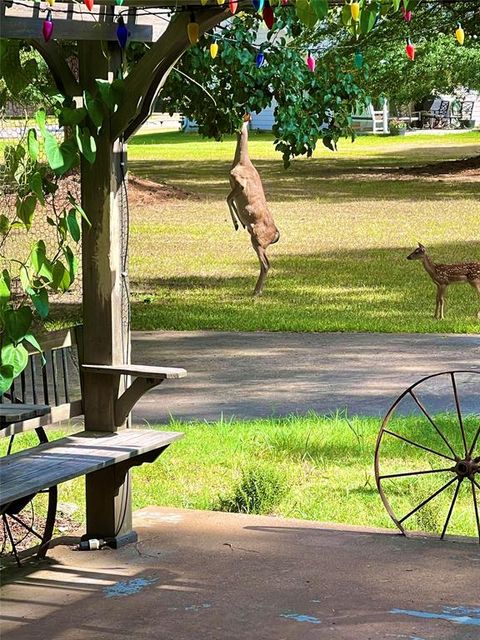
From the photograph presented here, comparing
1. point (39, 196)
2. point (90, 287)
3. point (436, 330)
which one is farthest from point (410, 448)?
point (436, 330)

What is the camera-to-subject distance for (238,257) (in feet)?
61.4

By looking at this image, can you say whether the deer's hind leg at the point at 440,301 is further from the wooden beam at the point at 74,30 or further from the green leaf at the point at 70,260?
the green leaf at the point at 70,260

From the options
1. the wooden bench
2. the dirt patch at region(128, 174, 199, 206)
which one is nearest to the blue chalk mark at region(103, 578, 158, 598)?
the wooden bench

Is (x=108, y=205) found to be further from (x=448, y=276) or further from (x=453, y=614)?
(x=448, y=276)

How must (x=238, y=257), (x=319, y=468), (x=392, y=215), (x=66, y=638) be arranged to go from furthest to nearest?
(x=392, y=215) < (x=238, y=257) < (x=319, y=468) < (x=66, y=638)

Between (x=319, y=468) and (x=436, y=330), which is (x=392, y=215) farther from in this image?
(x=319, y=468)

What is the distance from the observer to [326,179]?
32.1 m

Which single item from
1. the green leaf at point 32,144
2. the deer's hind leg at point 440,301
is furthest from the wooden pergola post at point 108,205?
the deer's hind leg at point 440,301

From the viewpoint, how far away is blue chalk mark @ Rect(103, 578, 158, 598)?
5.22 metres

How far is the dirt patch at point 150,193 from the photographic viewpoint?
2672 cm

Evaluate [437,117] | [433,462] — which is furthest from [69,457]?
[437,117]

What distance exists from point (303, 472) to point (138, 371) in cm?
189

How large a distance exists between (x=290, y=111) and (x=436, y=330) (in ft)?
9.45

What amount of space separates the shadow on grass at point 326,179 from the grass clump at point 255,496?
20.0 meters
